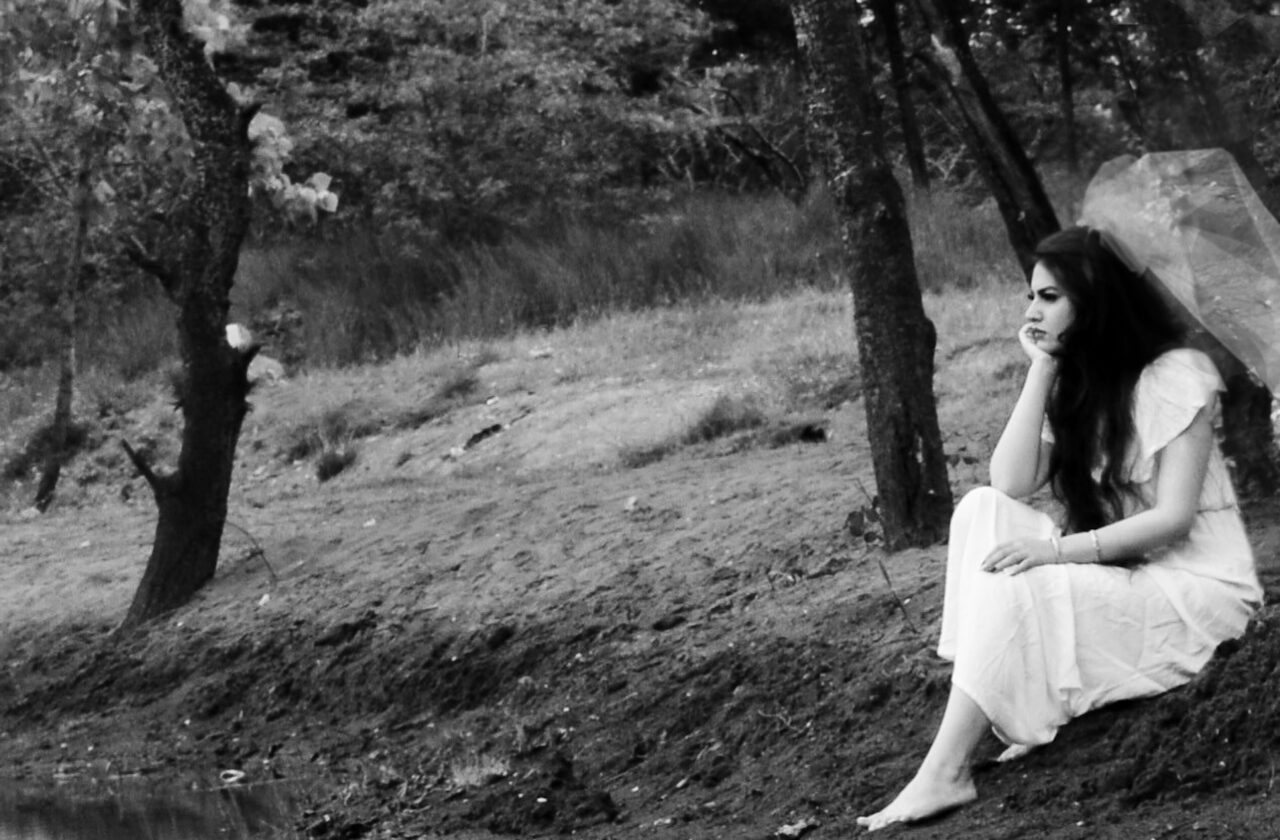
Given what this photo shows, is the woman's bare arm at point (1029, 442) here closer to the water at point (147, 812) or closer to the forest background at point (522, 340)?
the forest background at point (522, 340)

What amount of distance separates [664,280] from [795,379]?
196 inches

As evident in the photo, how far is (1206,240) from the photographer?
5.84 m

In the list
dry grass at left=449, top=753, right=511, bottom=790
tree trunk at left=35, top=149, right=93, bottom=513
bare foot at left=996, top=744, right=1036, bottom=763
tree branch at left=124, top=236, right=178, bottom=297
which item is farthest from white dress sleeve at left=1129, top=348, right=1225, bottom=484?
tree trunk at left=35, top=149, right=93, bottom=513

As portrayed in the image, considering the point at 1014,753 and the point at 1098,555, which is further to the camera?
the point at 1014,753

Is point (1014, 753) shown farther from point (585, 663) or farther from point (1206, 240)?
point (585, 663)

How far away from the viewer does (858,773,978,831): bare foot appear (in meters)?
5.25

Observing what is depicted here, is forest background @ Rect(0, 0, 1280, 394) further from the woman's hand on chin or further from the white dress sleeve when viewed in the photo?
the white dress sleeve

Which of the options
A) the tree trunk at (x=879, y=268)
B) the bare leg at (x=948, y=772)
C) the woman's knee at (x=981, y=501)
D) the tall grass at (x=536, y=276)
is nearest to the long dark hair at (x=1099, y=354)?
the woman's knee at (x=981, y=501)

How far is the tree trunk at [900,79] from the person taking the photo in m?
14.5

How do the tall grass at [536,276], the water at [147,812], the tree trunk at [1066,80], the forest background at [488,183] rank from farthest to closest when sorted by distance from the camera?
the forest background at [488,183] → the tall grass at [536,276] → the water at [147,812] → the tree trunk at [1066,80]

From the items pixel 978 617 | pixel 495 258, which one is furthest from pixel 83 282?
pixel 978 617

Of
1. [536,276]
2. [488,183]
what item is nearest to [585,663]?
[536,276]

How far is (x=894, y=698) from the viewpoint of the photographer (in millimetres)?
6535

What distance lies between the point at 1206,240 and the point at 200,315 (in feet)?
22.3
